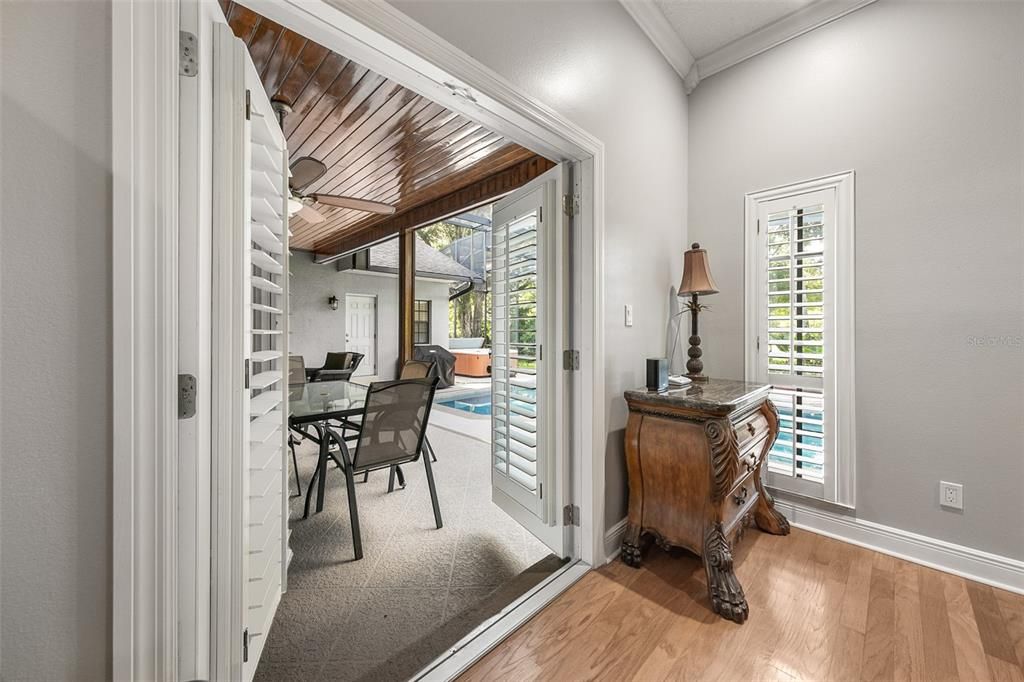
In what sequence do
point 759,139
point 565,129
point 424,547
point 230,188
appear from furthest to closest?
point 759,139
point 424,547
point 565,129
point 230,188

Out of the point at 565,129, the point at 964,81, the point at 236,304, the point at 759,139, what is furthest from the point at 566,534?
the point at 964,81

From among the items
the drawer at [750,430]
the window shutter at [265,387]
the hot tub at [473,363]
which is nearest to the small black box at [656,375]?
the drawer at [750,430]

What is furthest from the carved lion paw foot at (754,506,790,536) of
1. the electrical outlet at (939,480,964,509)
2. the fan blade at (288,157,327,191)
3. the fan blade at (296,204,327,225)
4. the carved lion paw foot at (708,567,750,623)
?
the fan blade at (296,204,327,225)

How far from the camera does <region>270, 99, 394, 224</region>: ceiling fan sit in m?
2.38

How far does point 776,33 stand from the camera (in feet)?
7.85

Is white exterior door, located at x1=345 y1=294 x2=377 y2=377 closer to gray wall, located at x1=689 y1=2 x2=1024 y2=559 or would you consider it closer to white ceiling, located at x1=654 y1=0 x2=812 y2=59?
white ceiling, located at x1=654 y1=0 x2=812 y2=59

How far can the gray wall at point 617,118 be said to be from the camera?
1.51 metres

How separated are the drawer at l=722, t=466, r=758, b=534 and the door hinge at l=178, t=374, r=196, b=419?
6.28 ft

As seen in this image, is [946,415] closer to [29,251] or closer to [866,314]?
[866,314]

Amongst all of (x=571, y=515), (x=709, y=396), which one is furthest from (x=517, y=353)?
(x=709, y=396)

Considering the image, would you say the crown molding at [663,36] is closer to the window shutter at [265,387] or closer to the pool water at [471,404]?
the window shutter at [265,387]

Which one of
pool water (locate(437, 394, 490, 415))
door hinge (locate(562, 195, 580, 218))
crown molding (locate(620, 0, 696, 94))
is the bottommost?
pool water (locate(437, 394, 490, 415))

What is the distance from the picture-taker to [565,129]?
1.77m

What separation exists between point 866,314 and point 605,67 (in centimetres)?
188
